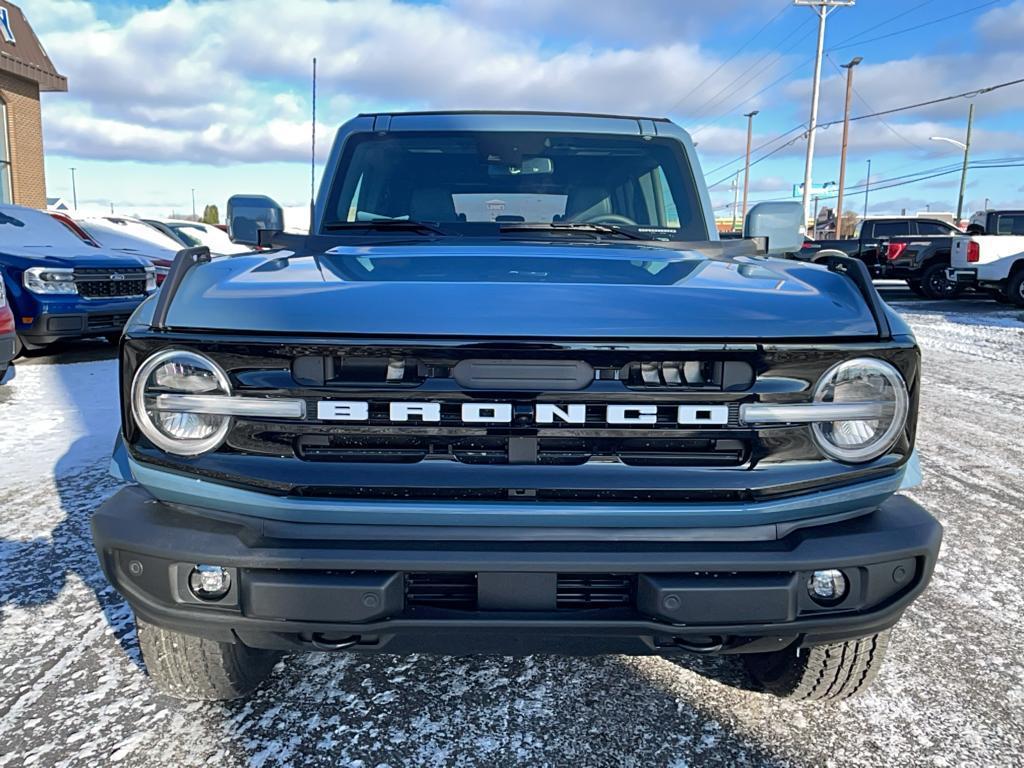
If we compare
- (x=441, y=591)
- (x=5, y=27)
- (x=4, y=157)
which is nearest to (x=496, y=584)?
(x=441, y=591)

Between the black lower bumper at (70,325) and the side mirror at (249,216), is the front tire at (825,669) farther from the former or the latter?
the black lower bumper at (70,325)

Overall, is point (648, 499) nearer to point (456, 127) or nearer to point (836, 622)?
point (836, 622)

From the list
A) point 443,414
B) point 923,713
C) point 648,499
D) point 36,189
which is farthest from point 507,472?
point 36,189

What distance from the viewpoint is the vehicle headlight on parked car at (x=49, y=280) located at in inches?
306

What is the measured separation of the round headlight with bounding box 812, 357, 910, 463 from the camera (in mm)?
1870

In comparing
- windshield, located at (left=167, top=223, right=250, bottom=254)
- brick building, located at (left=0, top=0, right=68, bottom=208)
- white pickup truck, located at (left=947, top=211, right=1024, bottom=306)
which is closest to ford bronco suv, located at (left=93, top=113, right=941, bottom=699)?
white pickup truck, located at (left=947, top=211, right=1024, bottom=306)

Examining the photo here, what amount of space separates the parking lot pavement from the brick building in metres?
21.1

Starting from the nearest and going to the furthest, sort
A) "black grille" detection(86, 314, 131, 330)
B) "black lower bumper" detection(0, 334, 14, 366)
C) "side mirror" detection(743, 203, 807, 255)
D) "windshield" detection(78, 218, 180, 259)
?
"side mirror" detection(743, 203, 807, 255) → "black lower bumper" detection(0, 334, 14, 366) → "black grille" detection(86, 314, 131, 330) → "windshield" detection(78, 218, 180, 259)

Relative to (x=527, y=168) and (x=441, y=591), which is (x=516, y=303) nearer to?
(x=441, y=591)

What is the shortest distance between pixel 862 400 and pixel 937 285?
1854cm

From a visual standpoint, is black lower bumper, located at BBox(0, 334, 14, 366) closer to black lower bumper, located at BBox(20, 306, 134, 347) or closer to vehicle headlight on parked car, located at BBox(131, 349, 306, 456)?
black lower bumper, located at BBox(20, 306, 134, 347)

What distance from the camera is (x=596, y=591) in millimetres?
1820

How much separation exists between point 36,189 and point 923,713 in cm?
2455

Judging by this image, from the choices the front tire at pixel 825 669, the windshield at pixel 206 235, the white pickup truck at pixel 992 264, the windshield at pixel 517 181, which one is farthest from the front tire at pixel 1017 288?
the front tire at pixel 825 669
